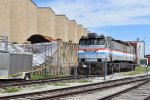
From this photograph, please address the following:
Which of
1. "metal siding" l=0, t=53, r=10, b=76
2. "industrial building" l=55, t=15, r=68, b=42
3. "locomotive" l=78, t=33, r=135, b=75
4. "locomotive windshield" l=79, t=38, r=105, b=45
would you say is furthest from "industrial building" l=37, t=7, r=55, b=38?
"metal siding" l=0, t=53, r=10, b=76

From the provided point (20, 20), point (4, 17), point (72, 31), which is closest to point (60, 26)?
point (72, 31)

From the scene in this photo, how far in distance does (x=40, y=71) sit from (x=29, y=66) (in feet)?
27.4

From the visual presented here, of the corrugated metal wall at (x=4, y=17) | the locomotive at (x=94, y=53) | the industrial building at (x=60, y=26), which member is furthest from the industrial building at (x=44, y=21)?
the locomotive at (x=94, y=53)

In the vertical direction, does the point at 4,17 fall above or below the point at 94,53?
above

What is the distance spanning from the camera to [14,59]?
2778 cm

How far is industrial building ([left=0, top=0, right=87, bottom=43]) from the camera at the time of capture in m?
50.9

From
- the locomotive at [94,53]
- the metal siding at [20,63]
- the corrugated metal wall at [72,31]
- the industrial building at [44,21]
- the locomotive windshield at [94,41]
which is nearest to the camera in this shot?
the metal siding at [20,63]

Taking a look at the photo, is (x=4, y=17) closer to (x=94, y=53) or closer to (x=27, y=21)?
(x=27, y=21)

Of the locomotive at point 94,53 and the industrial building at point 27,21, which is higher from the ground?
the industrial building at point 27,21

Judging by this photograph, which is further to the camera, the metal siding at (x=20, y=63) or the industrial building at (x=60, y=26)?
the industrial building at (x=60, y=26)

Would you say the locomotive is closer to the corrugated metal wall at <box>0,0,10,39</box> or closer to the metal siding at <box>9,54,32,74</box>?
the metal siding at <box>9,54,32,74</box>

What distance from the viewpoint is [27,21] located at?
57656 millimetres

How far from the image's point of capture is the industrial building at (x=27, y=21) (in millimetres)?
50906

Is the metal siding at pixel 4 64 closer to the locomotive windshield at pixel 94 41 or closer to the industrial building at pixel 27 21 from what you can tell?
the locomotive windshield at pixel 94 41
